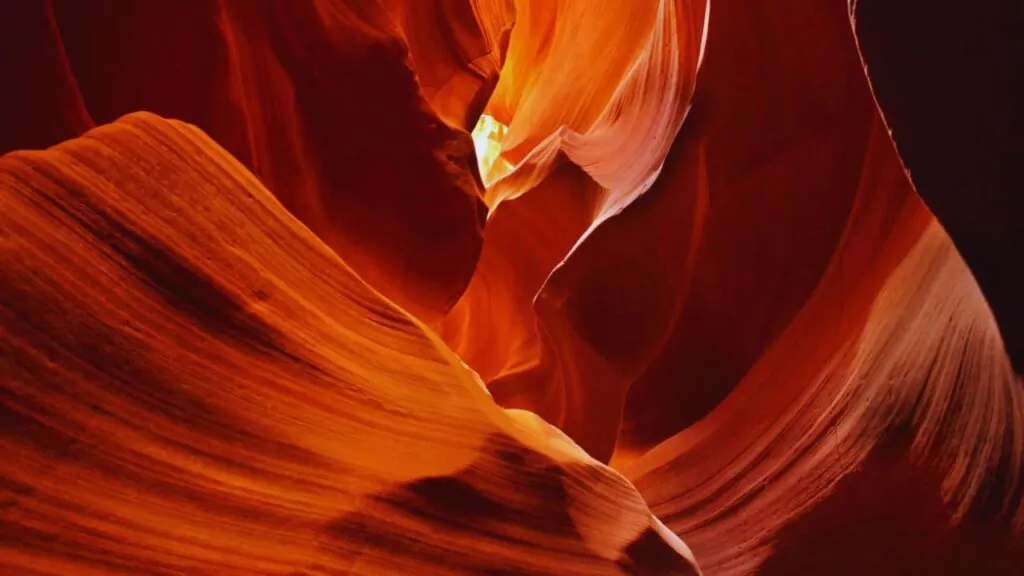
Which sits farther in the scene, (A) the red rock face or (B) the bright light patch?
(B) the bright light patch

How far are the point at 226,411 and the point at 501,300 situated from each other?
4.22 meters

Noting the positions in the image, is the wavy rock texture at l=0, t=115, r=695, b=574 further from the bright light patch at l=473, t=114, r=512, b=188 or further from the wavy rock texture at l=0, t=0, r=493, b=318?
the bright light patch at l=473, t=114, r=512, b=188

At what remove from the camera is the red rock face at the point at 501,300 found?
1.36 meters

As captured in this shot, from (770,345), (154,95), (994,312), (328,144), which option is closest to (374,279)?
(328,144)

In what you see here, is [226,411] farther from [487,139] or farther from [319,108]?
[487,139]

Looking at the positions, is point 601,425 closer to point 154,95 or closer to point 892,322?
point 892,322

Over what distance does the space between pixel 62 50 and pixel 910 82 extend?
8.14 ft

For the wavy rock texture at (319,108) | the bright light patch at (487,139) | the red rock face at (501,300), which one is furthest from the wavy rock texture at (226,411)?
the bright light patch at (487,139)

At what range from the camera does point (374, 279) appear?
3.51 m

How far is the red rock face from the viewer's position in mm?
1361

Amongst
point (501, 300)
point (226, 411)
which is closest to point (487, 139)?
point (501, 300)

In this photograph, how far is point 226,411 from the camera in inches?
57.8

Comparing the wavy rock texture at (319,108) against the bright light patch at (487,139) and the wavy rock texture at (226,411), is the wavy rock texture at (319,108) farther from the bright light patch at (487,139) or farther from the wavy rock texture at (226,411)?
the bright light patch at (487,139)

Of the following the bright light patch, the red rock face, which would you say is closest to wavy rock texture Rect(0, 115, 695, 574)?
the red rock face
